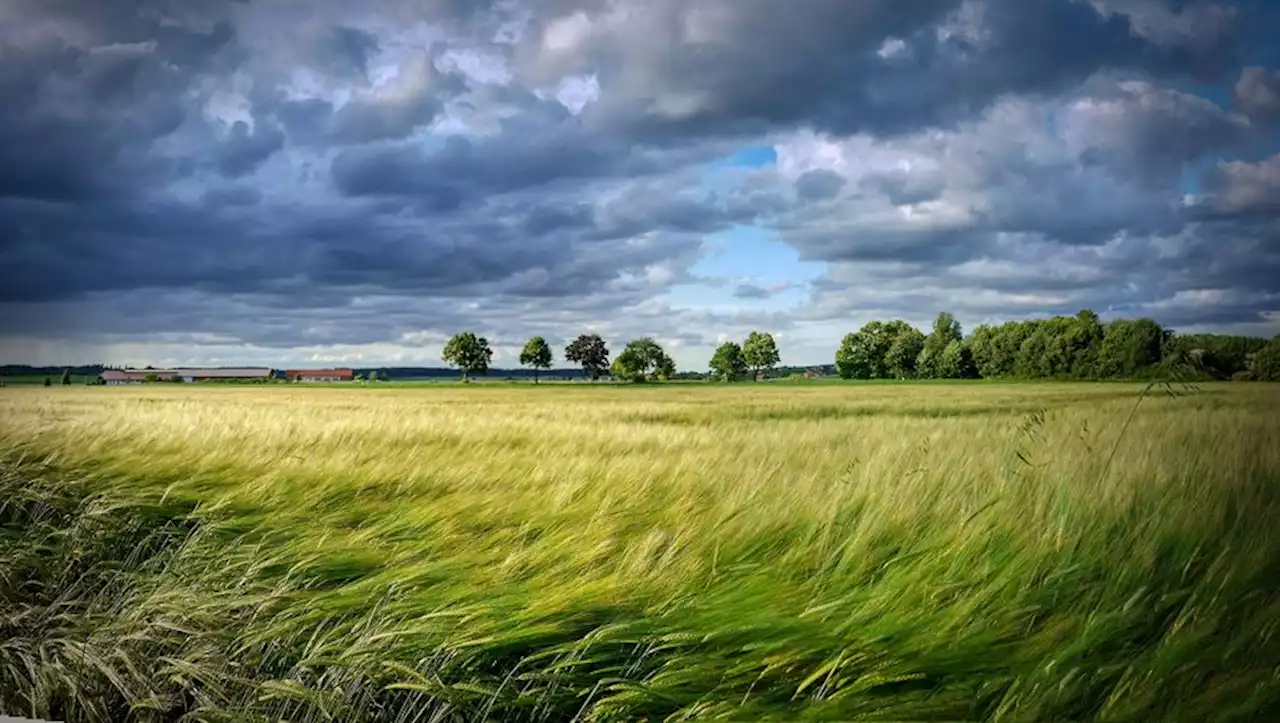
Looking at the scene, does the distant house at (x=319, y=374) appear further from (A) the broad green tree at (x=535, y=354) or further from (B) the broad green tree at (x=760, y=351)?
(B) the broad green tree at (x=760, y=351)

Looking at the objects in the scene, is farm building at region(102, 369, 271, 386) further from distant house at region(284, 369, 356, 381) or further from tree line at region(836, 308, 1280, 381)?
tree line at region(836, 308, 1280, 381)

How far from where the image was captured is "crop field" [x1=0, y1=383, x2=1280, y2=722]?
1.71 m

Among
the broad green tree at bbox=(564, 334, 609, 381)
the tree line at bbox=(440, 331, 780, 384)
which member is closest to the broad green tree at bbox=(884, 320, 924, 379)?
the tree line at bbox=(440, 331, 780, 384)

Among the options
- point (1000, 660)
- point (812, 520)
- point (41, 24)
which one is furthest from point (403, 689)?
point (41, 24)

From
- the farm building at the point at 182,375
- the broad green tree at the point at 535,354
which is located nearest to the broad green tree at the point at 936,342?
the broad green tree at the point at 535,354

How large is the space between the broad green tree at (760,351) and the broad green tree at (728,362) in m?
0.03

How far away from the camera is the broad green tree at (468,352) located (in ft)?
10.4

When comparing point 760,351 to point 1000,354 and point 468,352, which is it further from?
point 468,352

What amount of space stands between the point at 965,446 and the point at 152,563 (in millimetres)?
2831

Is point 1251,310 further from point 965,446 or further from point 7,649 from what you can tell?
point 7,649

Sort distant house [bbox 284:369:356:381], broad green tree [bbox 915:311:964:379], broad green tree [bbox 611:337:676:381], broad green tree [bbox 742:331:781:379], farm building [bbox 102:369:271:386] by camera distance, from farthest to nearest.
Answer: farm building [bbox 102:369:271:386], distant house [bbox 284:369:356:381], broad green tree [bbox 611:337:676:381], broad green tree [bbox 742:331:781:379], broad green tree [bbox 915:311:964:379]

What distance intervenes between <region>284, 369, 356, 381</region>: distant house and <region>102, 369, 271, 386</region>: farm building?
12cm

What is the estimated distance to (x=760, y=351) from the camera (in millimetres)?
2588

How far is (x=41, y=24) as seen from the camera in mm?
4066
